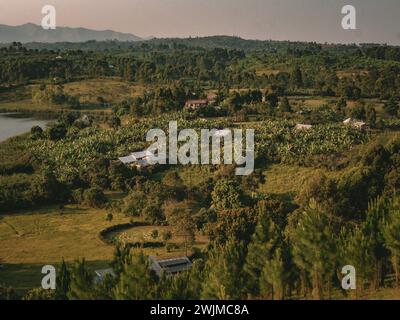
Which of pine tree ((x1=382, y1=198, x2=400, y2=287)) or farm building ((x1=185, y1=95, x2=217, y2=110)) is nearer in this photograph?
pine tree ((x1=382, y1=198, x2=400, y2=287))

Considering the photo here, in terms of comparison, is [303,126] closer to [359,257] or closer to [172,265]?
[172,265]

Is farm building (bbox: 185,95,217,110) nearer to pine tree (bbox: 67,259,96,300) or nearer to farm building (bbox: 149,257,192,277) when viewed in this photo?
farm building (bbox: 149,257,192,277)

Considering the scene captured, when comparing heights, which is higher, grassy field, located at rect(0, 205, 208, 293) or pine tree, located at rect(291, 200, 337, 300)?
pine tree, located at rect(291, 200, 337, 300)

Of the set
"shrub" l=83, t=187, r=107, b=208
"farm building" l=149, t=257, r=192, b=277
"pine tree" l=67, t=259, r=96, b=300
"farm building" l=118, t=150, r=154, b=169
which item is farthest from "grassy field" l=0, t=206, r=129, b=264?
"pine tree" l=67, t=259, r=96, b=300

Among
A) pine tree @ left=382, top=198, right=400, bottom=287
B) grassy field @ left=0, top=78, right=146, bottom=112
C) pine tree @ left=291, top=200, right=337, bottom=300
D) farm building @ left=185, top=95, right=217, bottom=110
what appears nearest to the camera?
pine tree @ left=291, top=200, right=337, bottom=300
